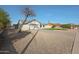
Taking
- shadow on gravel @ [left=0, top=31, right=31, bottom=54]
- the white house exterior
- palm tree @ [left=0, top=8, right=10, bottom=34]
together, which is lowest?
shadow on gravel @ [left=0, top=31, right=31, bottom=54]

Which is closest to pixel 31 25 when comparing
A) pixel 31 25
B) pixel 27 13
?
pixel 31 25

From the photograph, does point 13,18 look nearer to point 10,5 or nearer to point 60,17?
point 10,5

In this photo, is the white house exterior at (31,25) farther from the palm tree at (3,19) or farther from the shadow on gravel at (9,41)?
the palm tree at (3,19)

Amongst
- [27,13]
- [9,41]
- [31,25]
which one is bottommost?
[9,41]

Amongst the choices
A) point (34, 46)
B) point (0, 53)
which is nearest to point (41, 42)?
point (34, 46)

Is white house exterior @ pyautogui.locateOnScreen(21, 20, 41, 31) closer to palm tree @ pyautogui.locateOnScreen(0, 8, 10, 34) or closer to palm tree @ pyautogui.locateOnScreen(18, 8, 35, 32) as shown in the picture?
palm tree @ pyautogui.locateOnScreen(18, 8, 35, 32)

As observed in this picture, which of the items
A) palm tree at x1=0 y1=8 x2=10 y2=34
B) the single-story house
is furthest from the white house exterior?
palm tree at x1=0 y1=8 x2=10 y2=34

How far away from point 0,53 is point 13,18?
1.04 ft

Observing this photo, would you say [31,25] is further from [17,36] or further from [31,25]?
[17,36]

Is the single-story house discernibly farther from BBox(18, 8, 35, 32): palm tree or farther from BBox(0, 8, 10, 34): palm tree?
BBox(0, 8, 10, 34): palm tree

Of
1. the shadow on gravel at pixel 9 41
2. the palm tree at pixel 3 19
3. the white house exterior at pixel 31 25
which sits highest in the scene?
the palm tree at pixel 3 19

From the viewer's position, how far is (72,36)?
4.55m

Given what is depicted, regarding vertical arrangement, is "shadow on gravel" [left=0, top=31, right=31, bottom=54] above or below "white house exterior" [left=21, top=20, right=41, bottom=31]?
below

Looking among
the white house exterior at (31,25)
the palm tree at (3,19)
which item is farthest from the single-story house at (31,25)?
the palm tree at (3,19)
